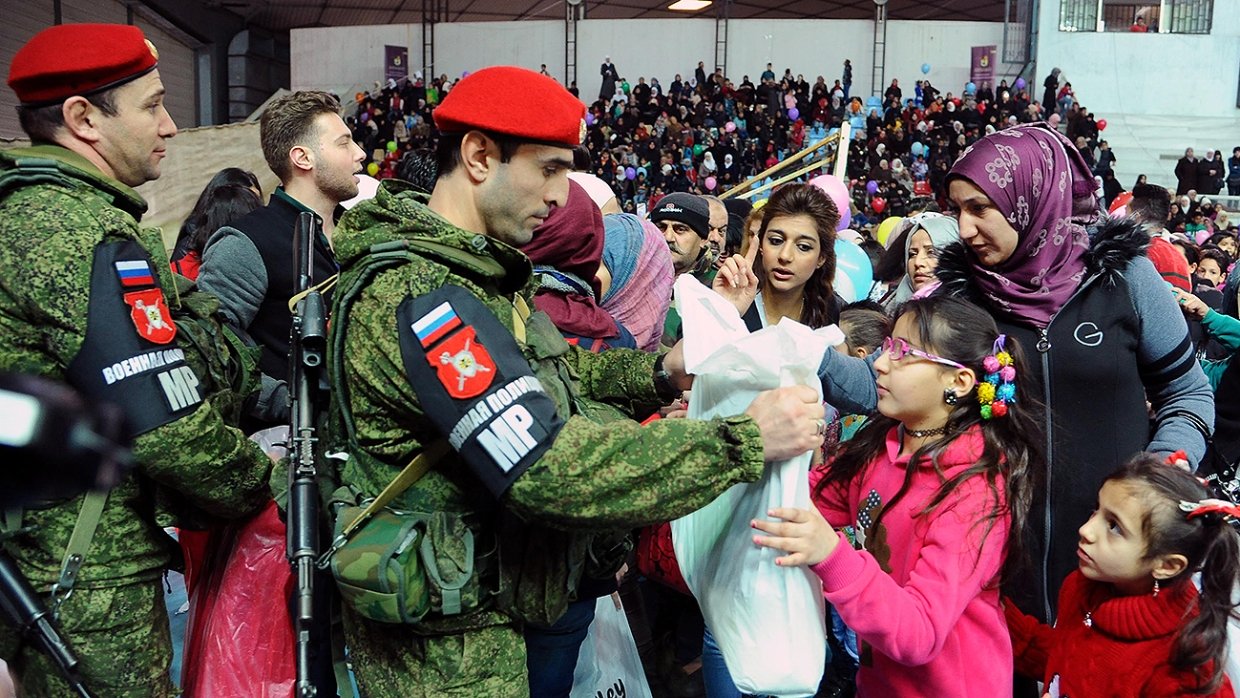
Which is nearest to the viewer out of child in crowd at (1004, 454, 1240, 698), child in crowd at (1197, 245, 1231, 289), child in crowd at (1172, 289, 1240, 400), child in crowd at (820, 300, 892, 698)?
child in crowd at (1004, 454, 1240, 698)

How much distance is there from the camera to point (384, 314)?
164 centimetres

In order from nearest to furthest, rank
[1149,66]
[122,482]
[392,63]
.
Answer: [122,482] → [1149,66] → [392,63]

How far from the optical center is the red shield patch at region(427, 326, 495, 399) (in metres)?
1.57

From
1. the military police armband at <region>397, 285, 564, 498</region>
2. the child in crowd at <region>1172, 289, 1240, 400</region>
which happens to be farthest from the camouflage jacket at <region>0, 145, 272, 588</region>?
the child in crowd at <region>1172, 289, 1240, 400</region>

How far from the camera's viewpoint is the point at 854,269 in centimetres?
557

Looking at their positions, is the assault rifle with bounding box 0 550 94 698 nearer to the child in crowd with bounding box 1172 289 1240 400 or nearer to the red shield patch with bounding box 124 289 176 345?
the red shield patch with bounding box 124 289 176 345

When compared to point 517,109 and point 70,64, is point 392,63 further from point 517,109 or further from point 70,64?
point 517,109

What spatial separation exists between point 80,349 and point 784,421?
128cm

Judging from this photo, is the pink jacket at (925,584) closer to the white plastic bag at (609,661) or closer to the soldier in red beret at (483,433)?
the soldier in red beret at (483,433)

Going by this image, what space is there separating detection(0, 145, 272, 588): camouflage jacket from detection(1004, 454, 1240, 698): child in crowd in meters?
1.79

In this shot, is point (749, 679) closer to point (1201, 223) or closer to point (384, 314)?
point (384, 314)

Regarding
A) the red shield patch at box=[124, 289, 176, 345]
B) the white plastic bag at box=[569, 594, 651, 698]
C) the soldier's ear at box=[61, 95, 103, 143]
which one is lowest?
the white plastic bag at box=[569, 594, 651, 698]

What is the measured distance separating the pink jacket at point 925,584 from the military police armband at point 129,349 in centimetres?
125

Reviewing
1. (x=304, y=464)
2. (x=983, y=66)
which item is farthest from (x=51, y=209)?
(x=983, y=66)
